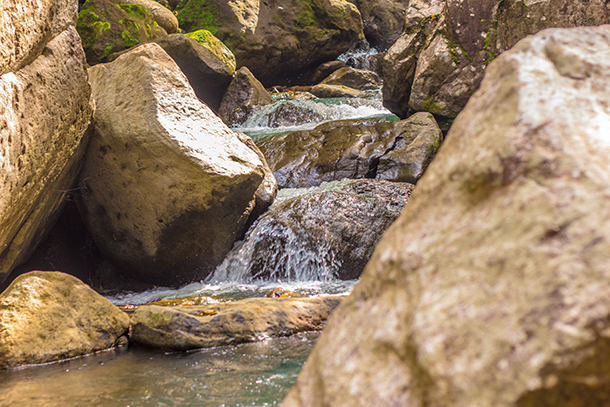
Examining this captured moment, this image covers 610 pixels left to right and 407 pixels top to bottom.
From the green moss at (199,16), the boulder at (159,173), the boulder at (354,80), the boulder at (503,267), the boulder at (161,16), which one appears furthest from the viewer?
the boulder at (354,80)

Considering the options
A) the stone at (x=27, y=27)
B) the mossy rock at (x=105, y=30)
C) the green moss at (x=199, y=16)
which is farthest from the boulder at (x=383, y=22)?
the stone at (x=27, y=27)

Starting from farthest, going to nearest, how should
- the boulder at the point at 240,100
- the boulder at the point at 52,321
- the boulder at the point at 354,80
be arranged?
1. the boulder at the point at 354,80
2. the boulder at the point at 240,100
3. the boulder at the point at 52,321

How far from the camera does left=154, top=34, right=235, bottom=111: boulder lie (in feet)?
Result: 36.1

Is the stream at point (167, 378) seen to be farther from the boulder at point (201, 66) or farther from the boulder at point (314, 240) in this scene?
the boulder at point (201, 66)

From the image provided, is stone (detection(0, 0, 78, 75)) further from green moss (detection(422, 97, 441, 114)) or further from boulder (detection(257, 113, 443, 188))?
green moss (detection(422, 97, 441, 114))

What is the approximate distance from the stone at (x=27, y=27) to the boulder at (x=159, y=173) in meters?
1.14

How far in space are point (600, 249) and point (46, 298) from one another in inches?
134

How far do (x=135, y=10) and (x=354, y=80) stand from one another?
827 cm

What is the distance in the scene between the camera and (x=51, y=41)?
11.9 ft

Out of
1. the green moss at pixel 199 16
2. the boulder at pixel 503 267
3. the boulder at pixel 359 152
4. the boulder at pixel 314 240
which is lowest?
the boulder at pixel 314 240

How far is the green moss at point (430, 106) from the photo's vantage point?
866 cm

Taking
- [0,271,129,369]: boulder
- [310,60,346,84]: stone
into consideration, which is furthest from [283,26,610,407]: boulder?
[310,60,346,84]: stone

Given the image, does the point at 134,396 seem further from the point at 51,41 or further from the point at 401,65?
the point at 401,65

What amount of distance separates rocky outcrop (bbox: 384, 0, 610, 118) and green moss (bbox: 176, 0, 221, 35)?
8.75 m
